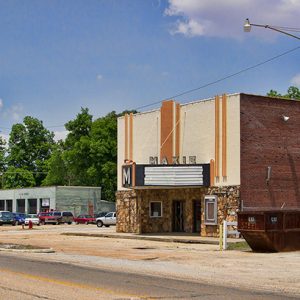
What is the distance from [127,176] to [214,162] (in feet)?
19.8

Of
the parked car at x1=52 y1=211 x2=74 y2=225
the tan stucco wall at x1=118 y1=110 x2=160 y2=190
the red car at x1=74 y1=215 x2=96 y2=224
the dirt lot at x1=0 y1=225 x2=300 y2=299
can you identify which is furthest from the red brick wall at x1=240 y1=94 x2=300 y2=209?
the parked car at x1=52 y1=211 x2=74 y2=225

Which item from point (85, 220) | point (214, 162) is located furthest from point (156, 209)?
point (85, 220)

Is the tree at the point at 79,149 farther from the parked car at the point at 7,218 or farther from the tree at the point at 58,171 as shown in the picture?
the parked car at the point at 7,218

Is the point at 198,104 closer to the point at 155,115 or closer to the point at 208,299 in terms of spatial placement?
the point at 155,115

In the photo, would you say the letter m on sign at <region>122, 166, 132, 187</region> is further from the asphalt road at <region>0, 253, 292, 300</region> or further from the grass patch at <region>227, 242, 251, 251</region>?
the asphalt road at <region>0, 253, 292, 300</region>

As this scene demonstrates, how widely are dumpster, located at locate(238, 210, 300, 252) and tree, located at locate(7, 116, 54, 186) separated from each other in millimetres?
91296

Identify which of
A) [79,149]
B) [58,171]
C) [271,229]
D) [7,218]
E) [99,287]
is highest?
[79,149]

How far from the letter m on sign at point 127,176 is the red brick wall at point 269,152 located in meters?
7.55

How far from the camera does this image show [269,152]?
114 feet

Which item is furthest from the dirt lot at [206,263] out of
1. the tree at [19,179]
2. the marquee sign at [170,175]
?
the tree at [19,179]

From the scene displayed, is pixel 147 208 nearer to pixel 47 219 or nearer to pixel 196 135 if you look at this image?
pixel 196 135

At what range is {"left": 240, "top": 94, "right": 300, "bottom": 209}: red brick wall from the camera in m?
34.0

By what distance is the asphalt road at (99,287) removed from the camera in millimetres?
12438

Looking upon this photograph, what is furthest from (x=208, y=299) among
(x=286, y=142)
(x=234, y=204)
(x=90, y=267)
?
(x=286, y=142)
